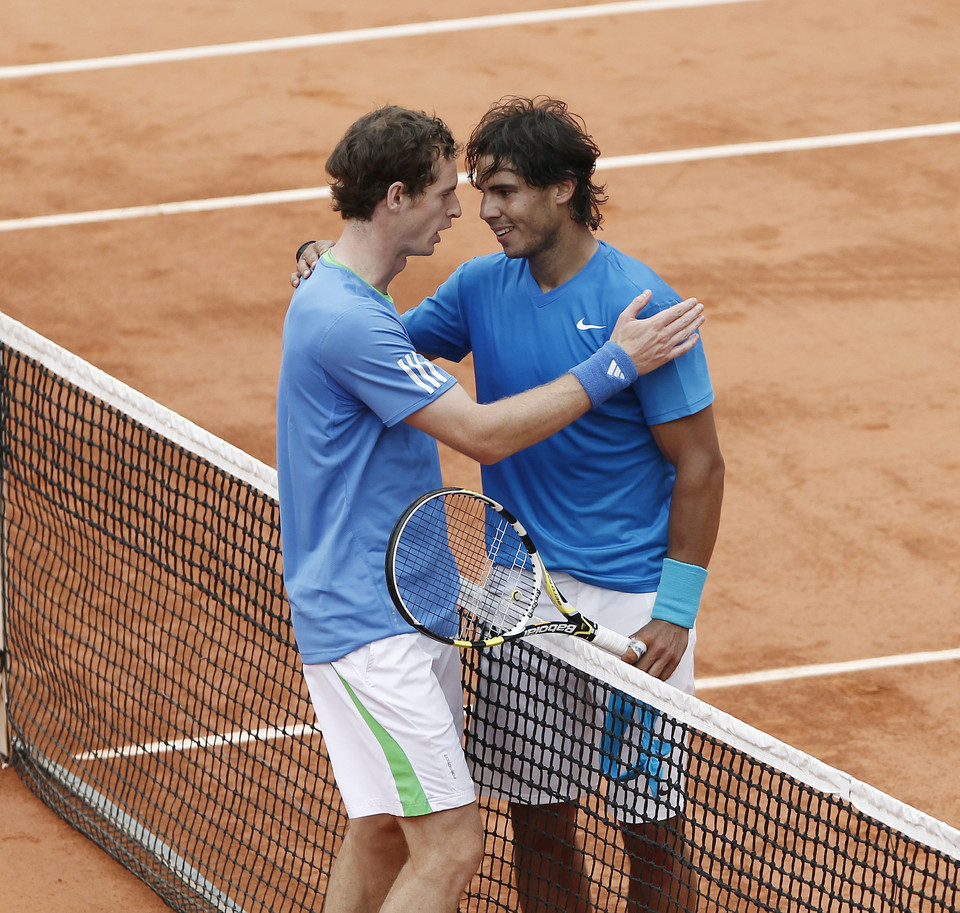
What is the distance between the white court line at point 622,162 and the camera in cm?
1027

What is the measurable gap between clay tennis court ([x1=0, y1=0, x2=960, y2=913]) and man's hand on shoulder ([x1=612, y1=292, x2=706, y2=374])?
231 cm

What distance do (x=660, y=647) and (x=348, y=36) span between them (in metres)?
9.97

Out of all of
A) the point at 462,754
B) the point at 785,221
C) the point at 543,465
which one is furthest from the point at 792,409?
the point at 462,754

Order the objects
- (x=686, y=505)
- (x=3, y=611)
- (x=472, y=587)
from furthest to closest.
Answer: (x=3, y=611)
(x=686, y=505)
(x=472, y=587)

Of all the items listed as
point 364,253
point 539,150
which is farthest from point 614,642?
point 539,150

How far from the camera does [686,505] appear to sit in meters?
3.89

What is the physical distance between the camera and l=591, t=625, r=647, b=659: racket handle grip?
3.75 meters

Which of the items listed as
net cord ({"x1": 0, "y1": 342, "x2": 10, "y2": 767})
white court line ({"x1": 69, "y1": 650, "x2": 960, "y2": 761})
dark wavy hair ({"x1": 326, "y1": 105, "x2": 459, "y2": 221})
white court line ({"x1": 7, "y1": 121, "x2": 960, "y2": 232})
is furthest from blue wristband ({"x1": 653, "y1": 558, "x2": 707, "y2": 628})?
white court line ({"x1": 7, "y1": 121, "x2": 960, "y2": 232})

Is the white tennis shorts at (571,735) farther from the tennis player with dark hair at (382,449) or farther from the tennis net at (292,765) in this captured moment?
the tennis player with dark hair at (382,449)

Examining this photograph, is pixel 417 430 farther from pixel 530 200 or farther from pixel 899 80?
pixel 899 80

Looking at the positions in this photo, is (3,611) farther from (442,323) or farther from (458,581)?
(458,581)

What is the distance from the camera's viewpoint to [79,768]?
5543 millimetres

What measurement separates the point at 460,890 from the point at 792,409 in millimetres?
4906

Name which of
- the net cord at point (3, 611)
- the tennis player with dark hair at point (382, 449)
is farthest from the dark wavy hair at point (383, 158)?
the net cord at point (3, 611)
